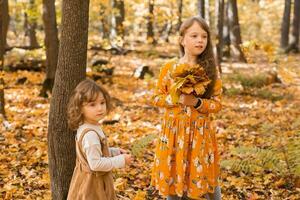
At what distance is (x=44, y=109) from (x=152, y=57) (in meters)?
11.0

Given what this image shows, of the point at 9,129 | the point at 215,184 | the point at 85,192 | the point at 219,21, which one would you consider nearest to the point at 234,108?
the point at 219,21

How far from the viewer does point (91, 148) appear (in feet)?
10.3

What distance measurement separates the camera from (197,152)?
3732mm

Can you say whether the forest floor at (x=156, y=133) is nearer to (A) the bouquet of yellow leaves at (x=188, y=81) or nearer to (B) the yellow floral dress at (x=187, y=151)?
(B) the yellow floral dress at (x=187, y=151)

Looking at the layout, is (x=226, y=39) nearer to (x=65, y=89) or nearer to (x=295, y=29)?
(x=295, y=29)

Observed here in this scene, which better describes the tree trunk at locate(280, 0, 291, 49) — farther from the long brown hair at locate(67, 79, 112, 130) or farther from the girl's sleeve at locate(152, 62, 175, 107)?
the long brown hair at locate(67, 79, 112, 130)

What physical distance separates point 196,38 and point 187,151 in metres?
1.05

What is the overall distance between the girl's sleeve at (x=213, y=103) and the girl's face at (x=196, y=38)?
354mm

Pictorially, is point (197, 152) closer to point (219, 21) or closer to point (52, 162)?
point (52, 162)

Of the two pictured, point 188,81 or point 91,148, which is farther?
point 188,81

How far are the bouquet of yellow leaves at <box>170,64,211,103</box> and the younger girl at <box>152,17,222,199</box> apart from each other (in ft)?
0.25

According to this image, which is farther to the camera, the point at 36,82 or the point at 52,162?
the point at 36,82

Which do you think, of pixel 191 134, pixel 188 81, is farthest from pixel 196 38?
pixel 191 134

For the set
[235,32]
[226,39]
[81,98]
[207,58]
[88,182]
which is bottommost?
[88,182]
